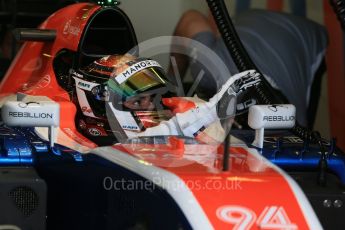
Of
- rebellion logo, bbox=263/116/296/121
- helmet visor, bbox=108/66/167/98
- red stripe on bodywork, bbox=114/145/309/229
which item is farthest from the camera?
helmet visor, bbox=108/66/167/98

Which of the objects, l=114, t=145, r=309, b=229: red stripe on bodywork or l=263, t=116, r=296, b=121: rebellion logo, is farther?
l=263, t=116, r=296, b=121: rebellion logo

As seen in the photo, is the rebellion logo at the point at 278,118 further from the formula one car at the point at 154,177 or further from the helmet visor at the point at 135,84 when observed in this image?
the helmet visor at the point at 135,84

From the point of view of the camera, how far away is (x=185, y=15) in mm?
4020

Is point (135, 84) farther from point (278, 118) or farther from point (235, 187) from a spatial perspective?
point (235, 187)

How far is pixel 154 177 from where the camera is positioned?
1.91 metres

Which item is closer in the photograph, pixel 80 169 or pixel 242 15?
pixel 80 169

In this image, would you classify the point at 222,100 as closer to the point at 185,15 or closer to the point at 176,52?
the point at 176,52

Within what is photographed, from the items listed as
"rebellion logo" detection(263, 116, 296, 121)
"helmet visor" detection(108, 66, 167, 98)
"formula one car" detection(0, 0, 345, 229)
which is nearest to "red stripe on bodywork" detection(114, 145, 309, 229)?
"formula one car" detection(0, 0, 345, 229)

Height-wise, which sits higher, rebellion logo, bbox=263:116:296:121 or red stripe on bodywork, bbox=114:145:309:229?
rebellion logo, bbox=263:116:296:121

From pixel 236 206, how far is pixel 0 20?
2.19 meters

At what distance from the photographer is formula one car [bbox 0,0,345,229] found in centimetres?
186

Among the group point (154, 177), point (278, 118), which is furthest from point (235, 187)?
point (278, 118)

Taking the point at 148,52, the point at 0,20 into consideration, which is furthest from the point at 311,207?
the point at 0,20

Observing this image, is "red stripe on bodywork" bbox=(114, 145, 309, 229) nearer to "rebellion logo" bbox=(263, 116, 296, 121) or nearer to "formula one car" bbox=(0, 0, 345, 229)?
"formula one car" bbox=(0, 0, 345, 229)
